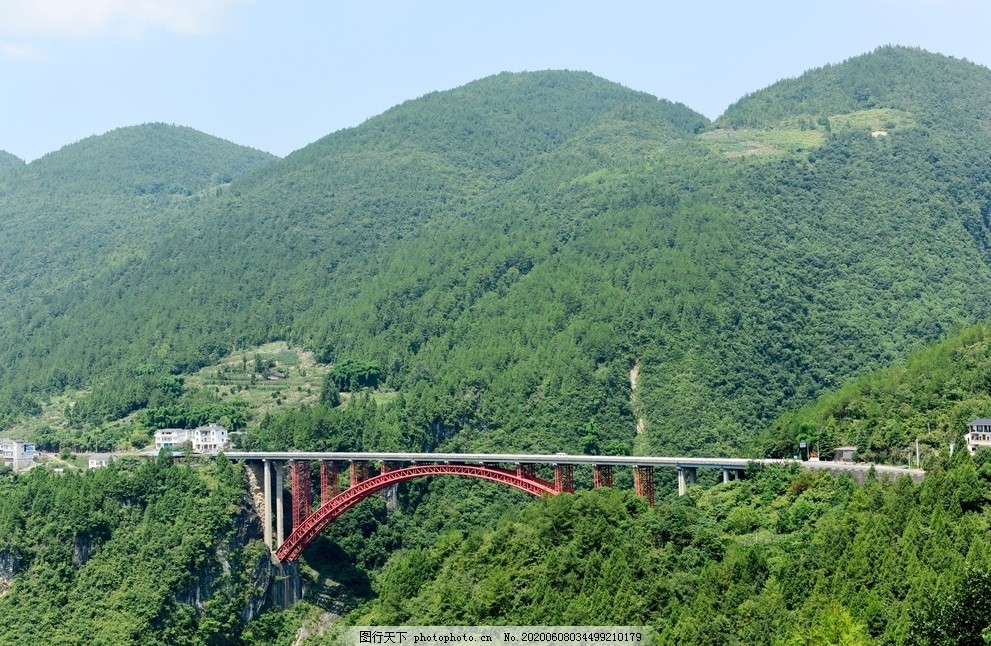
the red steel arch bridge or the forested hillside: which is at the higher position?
the forested hillside

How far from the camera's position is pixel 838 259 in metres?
135

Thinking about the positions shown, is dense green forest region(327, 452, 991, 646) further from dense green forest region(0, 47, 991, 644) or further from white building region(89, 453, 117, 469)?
white building region(89, 453, 117, 469)

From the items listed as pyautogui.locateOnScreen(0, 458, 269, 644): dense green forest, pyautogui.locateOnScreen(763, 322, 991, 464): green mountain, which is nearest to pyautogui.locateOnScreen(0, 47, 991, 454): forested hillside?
pyautogui.locateOnScreen(0, 458, 269, 644): dense green forest

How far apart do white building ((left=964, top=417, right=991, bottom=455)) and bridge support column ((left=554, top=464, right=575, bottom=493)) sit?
70.2 ft

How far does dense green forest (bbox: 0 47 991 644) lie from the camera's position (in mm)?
64000

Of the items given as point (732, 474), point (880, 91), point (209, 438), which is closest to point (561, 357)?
point (209, 438)

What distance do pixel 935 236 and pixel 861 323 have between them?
746 inches

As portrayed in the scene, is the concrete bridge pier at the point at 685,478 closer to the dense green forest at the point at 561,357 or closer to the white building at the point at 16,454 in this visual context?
the dense green forest at the point at 561,357

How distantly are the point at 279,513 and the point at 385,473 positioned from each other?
7.66m

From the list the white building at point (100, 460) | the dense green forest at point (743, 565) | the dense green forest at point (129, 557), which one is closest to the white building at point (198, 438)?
the white building at point (100, 460)

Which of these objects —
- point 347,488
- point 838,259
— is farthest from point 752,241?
point 347,488

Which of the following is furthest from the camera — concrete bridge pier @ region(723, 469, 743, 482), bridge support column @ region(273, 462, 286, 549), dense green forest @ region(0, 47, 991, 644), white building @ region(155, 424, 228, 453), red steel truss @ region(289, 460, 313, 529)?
white building @ region(155, 424, 228, 453)

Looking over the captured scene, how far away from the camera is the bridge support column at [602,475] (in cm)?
8338

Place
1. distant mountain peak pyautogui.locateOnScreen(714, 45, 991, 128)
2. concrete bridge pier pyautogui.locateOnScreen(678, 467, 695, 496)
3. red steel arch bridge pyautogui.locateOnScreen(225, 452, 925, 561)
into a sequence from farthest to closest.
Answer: distant mountain peak pyautogui.locateOnScreen(714, 45, 991, 128), red steel arch bridge pyautogui.locateOnScreen(225, 452, 925, 561), concrete bridge pier pyautogui.locateOnScreen(678, 467, 695, 496)
